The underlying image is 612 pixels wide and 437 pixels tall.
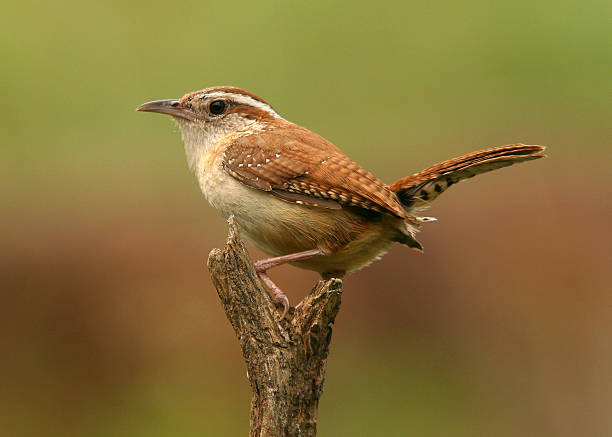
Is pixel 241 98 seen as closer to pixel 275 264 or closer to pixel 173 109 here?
pixel 173 109

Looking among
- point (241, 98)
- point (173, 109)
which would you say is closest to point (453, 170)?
point (241, 98)

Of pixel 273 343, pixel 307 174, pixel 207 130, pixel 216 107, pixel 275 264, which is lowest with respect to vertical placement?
pixel 273 343

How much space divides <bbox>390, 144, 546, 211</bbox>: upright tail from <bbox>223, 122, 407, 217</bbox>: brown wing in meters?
0.14

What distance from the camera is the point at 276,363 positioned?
3.30 metres

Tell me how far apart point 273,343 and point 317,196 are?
73cm

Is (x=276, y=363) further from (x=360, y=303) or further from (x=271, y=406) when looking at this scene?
(x=360, y=303)

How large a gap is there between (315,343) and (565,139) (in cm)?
733

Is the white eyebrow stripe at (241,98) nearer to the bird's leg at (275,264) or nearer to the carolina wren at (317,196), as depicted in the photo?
the carolina wren at (317,196)

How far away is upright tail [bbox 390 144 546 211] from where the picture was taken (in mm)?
3484

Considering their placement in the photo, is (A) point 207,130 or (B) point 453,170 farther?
(A) point 207,130

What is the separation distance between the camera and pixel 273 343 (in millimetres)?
3309

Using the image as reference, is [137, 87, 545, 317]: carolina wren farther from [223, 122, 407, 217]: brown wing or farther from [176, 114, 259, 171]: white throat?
[176, 114, 259, 171]: white throat

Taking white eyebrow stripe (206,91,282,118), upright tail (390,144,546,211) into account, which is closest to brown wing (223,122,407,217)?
upright tail (390,144,546,211)

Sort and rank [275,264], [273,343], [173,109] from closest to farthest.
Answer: [273,343] < [275,264] < [173,109]
